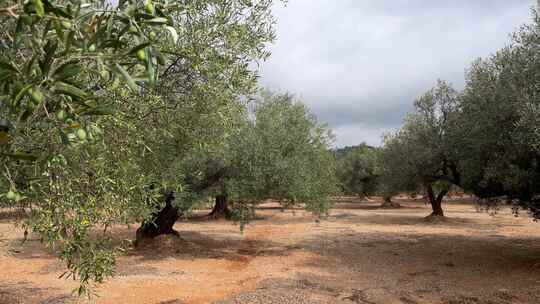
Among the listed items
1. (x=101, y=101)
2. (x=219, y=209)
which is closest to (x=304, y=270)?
(x=101, y=101)

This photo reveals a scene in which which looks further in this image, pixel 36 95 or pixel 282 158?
pixel 282 158

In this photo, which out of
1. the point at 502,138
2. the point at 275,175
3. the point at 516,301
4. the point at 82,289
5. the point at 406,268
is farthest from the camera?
the point at 275,175

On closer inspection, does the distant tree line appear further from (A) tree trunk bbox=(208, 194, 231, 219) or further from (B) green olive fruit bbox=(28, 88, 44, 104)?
(A) tree trunk bbox=(208, 194, 231, 219)

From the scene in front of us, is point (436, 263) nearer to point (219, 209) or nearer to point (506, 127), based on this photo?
point (506, 127)

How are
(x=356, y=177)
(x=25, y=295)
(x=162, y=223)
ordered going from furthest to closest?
(x=356, y=177) → (x=162, y=223) → (x=25, y=295)

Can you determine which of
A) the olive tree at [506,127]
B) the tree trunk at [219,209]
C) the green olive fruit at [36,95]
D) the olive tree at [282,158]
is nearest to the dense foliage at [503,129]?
the olive tree at [506,127]

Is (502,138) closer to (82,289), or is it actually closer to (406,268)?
(406,268)

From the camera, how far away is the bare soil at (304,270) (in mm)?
11555

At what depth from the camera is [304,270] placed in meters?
15.4

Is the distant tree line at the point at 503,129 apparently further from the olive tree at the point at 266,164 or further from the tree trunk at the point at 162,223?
the tree trunk at the point at 162,223

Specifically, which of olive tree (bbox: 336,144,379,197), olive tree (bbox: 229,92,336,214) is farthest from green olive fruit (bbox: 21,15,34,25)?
olive tree (bbox: 336,144,379,197)

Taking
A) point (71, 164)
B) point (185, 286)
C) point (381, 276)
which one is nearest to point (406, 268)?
point (381, 276)

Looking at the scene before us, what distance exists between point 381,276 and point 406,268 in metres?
1.78

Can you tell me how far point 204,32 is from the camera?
26.3 ft
